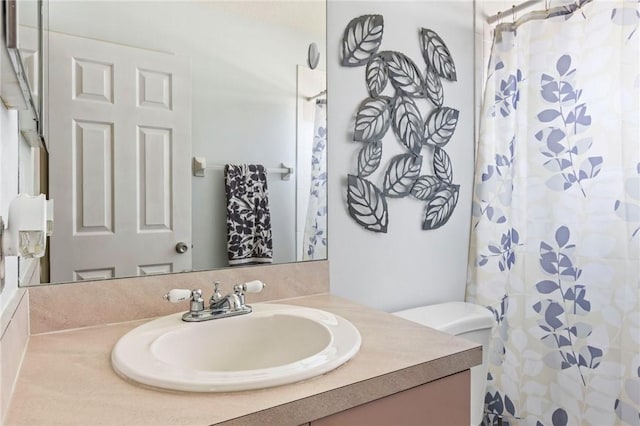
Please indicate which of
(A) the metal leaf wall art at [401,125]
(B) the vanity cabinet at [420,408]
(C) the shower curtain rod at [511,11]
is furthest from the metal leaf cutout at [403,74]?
(B) the vanity cabinet at [420,408]

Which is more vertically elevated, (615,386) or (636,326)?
(636,326)

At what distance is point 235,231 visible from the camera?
4.11ft

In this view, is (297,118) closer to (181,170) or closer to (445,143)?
(181,170)

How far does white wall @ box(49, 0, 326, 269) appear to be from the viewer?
1.12m

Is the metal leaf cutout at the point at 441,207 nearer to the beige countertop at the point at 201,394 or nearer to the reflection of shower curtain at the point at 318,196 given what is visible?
the reflection of shower curtain at the point at 318,196

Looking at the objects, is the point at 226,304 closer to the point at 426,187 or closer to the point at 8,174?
the point at 8,174

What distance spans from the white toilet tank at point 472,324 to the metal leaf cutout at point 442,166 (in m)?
0.53

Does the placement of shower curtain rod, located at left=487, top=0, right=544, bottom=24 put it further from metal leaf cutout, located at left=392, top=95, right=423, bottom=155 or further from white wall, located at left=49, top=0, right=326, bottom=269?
white wall, located at left=49, top=0, right=326, bottom=269

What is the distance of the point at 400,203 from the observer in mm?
1625

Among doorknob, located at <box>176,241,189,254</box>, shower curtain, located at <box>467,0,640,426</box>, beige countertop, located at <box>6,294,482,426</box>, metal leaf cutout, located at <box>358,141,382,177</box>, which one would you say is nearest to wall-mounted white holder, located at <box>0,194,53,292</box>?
beige countertop, located at <box>6,294,482,426</box>

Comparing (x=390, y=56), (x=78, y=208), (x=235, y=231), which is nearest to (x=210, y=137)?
(x=235, y=231)

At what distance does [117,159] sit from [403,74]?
107cm

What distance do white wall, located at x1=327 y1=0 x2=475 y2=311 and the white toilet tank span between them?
0.36 feet

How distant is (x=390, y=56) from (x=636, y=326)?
123cm
